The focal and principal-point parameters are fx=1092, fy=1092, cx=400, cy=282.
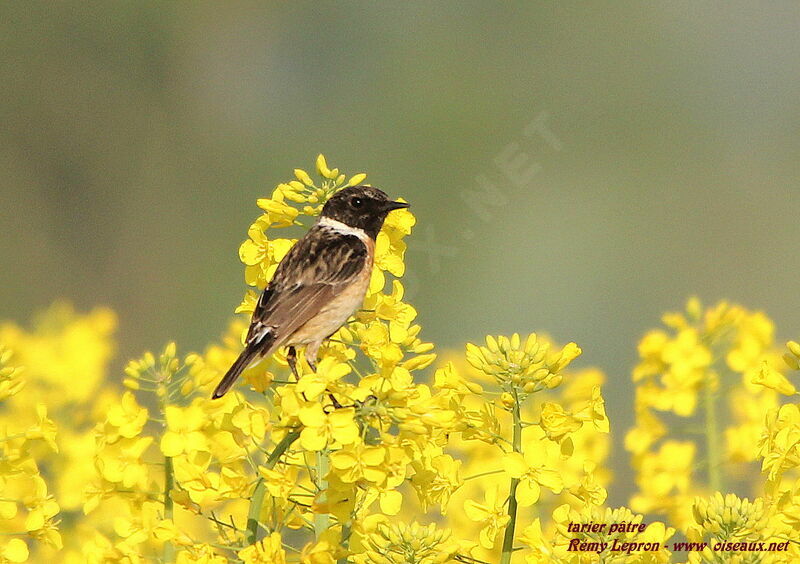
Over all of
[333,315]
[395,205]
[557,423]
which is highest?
[395,205]

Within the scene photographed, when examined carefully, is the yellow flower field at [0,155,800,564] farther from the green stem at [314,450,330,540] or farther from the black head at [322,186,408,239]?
the black head at [322,186,408,239]

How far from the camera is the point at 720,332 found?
389cm

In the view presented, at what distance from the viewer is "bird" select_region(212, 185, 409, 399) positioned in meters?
3.21

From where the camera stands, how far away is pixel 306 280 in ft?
11.7

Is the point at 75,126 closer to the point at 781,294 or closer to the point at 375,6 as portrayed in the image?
the point at 375,6

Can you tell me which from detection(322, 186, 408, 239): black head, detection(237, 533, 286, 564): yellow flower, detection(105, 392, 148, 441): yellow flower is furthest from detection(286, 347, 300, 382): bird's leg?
detection(237, 533, 286, 564): yellow flower

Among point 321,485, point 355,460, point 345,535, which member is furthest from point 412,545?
point 321,485

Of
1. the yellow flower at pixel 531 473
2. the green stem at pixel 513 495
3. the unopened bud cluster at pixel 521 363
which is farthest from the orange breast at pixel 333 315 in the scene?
the yellow flower at pixel 531 473

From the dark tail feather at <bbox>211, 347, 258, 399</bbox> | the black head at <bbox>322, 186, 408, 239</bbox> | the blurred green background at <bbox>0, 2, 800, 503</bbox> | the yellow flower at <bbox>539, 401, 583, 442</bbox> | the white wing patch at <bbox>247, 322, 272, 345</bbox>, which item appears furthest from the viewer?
the blurred green background at <bbox>0, 2, 800, 503</bbox>

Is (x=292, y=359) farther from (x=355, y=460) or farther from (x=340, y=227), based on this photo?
(x=355, y=460)

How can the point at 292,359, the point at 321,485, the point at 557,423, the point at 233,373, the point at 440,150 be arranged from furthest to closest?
the point at 440,150 < the point at 292,359 < the point at 233,373 < the point at 321,485 < the point at 557,423

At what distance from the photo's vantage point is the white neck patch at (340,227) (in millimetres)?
3832

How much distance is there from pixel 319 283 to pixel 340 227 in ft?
1.15

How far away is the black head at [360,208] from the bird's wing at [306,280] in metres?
0.07
